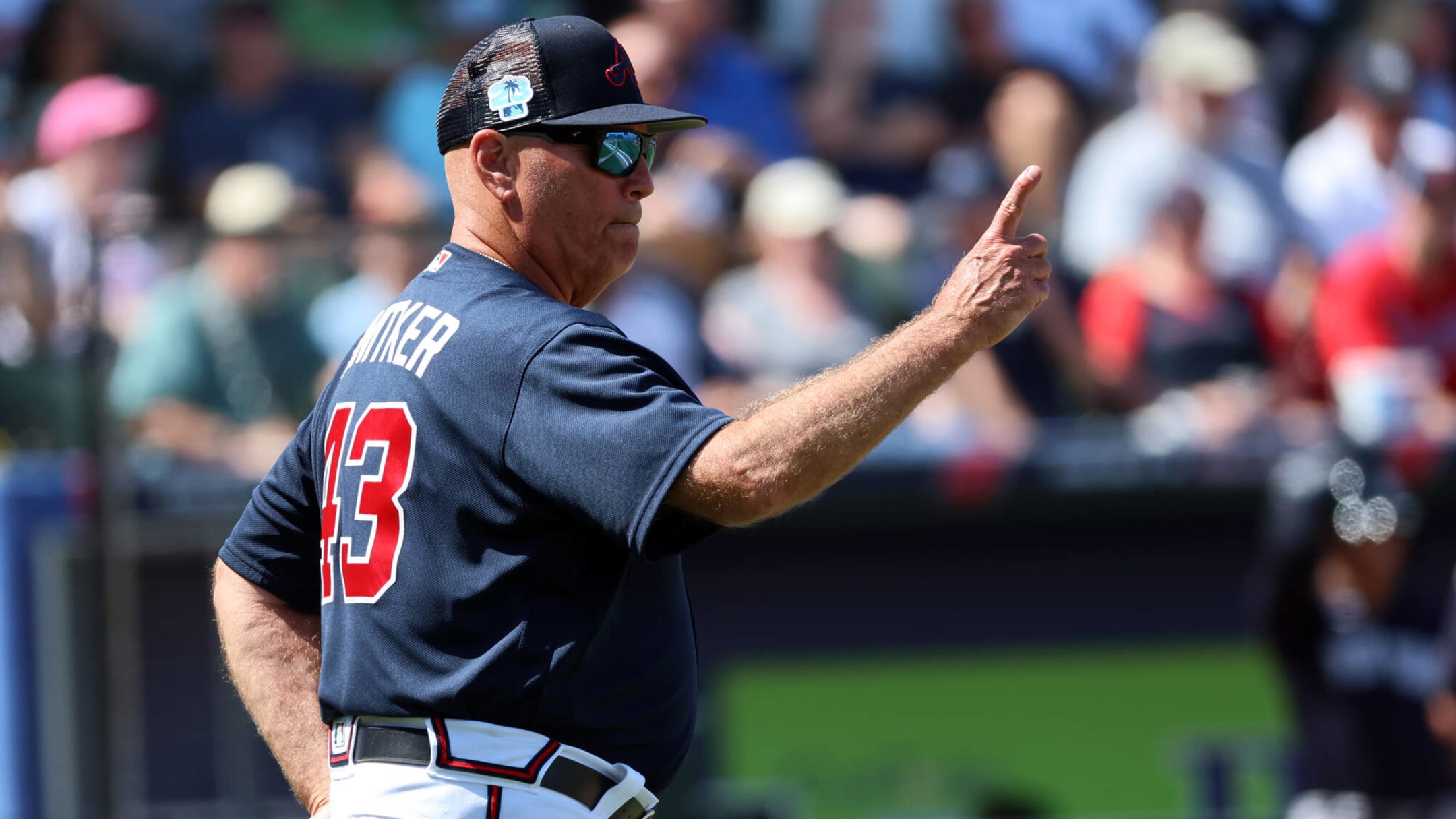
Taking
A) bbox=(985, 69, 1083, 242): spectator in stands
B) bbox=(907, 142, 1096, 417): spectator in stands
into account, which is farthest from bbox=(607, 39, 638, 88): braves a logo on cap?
bbox=(985, 69, 1083, 242): spectator in stands

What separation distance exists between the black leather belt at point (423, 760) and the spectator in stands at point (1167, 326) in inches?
177

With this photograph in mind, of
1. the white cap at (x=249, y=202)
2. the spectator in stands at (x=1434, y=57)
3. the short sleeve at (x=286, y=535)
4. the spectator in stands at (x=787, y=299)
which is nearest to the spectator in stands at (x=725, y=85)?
the spectator in stands at (x=787, y=299)

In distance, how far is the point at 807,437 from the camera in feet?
7.50

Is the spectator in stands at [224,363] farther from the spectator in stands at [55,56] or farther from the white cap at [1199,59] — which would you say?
the white cap at [1199,59]

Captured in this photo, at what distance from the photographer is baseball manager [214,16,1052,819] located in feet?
7.61

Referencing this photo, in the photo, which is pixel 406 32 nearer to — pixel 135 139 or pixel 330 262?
pixel 135 139

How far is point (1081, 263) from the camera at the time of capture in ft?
22.9

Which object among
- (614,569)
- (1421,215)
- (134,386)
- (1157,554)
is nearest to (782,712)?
(1157,554)

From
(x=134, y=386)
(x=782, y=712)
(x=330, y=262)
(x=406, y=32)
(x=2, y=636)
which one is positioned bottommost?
(x=782, y=712)

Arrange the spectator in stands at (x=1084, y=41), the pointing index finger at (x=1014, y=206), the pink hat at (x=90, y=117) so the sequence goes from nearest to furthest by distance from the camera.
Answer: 1. the pointing index finger at (x=1014, y=206)
2. the pink hat at (x=90, y=117)
3. the spectator in stands at (x=1084, y=41)

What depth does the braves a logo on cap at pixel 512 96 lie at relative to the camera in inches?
101

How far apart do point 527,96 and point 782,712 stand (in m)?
4.38

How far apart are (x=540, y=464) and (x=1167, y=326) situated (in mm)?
4784

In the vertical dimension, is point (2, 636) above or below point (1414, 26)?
below
